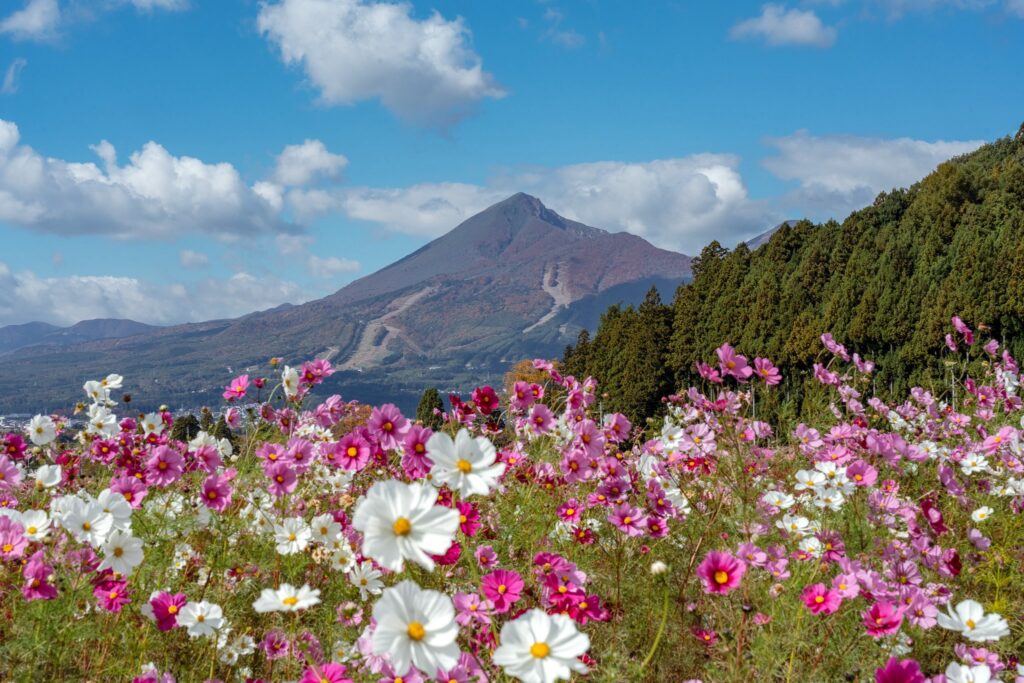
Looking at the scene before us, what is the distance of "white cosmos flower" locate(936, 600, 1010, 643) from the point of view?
5.82ft

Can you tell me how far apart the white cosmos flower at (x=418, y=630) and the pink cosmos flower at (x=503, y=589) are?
0.61 meters

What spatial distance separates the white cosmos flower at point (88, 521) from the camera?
1900mm

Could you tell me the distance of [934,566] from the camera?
2227 mm

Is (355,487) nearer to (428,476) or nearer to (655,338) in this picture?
(428,476)

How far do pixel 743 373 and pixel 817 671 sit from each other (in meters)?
0.96

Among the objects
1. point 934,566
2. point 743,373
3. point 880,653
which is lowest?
point 880,653

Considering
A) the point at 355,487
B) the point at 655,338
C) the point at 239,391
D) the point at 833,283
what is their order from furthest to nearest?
the point at 655,338 → the point at 833,283 → the point at 355,487 → the point at 239,391

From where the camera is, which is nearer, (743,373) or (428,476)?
(428,476)

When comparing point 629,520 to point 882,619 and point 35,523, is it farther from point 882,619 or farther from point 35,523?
point 35,523

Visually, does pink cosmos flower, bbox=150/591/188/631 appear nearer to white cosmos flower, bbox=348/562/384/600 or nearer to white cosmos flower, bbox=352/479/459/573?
white cosmos flower, bbox=348/562/384/600

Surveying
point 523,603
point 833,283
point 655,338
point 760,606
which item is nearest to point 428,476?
point 523,603

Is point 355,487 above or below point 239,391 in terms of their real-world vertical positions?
below

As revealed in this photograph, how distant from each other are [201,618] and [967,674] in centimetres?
176

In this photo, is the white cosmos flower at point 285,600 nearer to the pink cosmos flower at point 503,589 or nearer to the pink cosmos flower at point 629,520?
the pink cosmos flower at point 503,589
